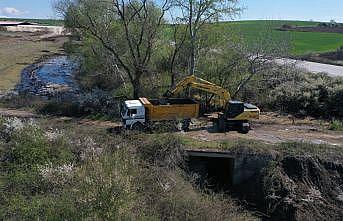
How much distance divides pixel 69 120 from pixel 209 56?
38.6ft

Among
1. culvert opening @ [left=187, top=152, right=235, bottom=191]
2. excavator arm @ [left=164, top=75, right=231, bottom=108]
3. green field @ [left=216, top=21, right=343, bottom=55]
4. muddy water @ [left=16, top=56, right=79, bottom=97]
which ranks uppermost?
green field @ [left=216, top=21, right=343, bottom=55]

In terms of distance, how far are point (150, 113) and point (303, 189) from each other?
8.76m

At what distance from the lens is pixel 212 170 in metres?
23.1

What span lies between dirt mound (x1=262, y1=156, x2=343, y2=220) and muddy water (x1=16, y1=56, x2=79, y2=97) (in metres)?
22.7

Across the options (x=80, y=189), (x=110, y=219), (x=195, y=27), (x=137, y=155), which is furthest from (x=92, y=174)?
(x=195, y=27)

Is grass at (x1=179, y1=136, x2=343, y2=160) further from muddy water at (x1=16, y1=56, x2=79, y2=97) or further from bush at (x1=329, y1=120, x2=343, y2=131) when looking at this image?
muddy water at (x1=16, y1=56, x2=79, y2=97)

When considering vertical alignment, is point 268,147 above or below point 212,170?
above

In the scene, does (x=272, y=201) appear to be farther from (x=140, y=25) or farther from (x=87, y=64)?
(x=87, y=64)

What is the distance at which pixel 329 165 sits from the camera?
817 inches

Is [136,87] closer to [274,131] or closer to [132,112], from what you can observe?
[132,112]

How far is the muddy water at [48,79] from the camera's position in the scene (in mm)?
38875

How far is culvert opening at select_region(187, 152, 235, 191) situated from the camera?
70.0 feet

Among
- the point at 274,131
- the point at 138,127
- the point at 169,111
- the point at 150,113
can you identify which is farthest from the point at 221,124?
the point at 138,127

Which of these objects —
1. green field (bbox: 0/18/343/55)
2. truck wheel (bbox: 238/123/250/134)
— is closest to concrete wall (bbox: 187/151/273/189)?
truck wheel (bbox: 238/123/250/134)
